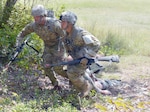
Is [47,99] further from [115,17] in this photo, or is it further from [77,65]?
[115,17]

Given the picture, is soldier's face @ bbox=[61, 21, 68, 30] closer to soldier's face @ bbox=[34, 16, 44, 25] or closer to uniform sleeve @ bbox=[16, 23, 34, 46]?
soldier's face @ bbox=[34, 16, 44, 25]

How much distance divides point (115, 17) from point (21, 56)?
1004 centimetres

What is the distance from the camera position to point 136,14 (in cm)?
1919

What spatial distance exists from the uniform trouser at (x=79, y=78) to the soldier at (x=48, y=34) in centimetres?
48

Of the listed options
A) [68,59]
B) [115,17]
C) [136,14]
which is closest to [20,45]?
[68,59]

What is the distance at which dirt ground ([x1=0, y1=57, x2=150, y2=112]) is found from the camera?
7617 millimetres

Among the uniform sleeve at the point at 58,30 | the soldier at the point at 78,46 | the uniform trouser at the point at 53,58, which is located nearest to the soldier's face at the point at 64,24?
the soldier at the point at 78,46

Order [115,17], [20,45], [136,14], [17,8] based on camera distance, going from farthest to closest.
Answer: [136,14] → [115,17] → [17,8] → [20,45]

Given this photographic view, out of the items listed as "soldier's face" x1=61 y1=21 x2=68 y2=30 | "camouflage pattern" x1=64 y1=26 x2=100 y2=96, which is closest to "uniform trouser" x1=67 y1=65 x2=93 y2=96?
"camouflage pattern" x1=64 y1=26 x2=100 y2=96

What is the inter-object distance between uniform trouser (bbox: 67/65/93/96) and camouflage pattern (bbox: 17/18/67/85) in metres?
0.49

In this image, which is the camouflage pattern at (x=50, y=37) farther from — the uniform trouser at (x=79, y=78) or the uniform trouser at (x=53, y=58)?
the uniform trouser at (x=79, y=78)

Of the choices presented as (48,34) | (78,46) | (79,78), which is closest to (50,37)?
(48,34)

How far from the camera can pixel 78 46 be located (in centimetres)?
685

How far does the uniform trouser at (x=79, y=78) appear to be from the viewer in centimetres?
688
